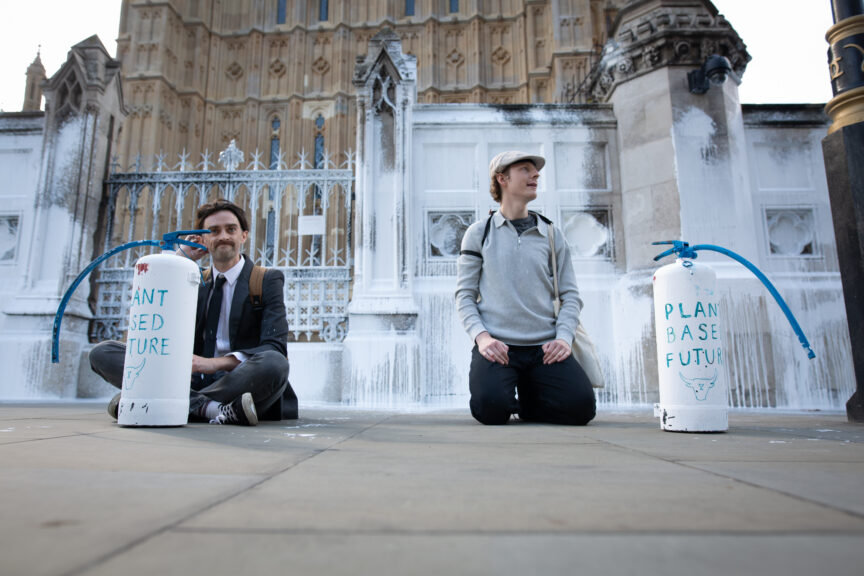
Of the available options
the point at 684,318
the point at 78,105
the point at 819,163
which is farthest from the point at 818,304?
the point at 78,105

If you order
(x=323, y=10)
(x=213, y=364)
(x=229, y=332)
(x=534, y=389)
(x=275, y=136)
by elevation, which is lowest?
(x=534, y=389)

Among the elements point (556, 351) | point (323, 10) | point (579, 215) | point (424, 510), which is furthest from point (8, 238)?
point (323, 10)

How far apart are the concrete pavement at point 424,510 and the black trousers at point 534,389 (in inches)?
43.2

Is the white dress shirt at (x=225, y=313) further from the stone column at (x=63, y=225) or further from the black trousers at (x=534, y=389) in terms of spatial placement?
the stone column at (x=63, y=225)

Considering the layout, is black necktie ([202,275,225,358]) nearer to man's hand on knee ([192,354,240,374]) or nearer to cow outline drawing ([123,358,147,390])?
man's hand on knee ([192,354,240,374])

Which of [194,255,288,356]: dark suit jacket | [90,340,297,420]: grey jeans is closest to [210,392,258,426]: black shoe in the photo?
[90,340,297,420]: grey jeans

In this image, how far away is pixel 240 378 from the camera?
8.41ft

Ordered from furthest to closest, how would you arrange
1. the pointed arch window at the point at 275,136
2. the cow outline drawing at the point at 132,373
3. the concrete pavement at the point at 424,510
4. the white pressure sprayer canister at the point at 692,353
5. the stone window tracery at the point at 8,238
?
the pointed arch window at the point at 275,136 → the stone window tracery at the point at 8,238 → the white pressure sprayer canister at the point at 692,353 → the cow outline drawing at the point at 132,373 → the concrete pavement at the point at 424,510

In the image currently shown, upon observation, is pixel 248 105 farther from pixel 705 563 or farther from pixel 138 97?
pixel 705 563

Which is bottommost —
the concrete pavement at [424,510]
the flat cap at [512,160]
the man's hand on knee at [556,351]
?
the concrete pavement at [424,510]

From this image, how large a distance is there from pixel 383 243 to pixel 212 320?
281 cm

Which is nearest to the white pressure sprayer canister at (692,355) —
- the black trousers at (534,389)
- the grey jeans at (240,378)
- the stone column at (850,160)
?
the black trousers at (534,389)

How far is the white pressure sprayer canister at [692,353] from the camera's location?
2.34 metres

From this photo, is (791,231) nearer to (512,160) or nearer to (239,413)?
(512,160)
